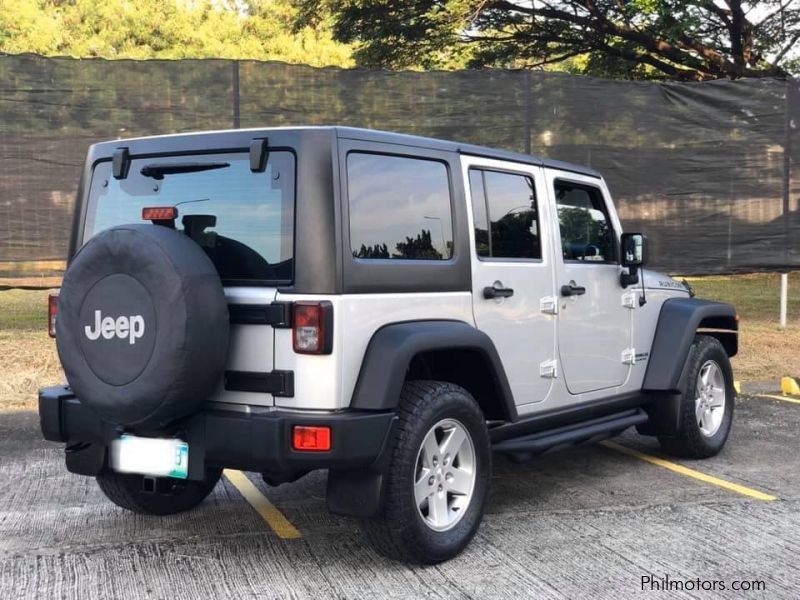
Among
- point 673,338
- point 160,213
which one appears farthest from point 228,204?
point 673,338

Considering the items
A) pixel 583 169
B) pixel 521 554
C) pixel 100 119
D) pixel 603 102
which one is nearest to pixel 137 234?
pixel 521 554

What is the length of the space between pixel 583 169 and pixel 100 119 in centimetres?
502

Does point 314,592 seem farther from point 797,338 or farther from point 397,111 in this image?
point 797,338

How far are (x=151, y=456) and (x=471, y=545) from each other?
1541mm

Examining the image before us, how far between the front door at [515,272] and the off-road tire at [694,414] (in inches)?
52.6

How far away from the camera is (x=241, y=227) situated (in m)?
3.82

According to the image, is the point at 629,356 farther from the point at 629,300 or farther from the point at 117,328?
the point at 117,328

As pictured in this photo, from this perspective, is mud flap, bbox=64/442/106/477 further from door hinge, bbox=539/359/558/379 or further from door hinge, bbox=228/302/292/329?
door hinge, bbox=539/359/558/379

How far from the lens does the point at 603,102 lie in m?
9.80

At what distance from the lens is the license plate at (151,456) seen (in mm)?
3723

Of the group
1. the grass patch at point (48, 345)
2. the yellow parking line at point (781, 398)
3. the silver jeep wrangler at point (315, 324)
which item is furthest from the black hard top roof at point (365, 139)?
the yellow parking line at point (781, 398)

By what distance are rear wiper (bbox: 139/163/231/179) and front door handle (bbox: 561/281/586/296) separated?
198 cm

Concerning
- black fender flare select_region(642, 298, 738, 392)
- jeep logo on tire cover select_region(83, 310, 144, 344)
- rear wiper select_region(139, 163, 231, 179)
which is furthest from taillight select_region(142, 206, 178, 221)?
black fender flare select_region(642, 298, 738, 392)

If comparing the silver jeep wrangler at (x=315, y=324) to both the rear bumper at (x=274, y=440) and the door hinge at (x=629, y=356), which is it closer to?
the rear bumper at (x=274, y=440)
